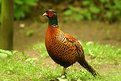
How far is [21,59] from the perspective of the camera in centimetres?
861

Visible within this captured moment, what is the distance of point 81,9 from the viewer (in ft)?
52.0

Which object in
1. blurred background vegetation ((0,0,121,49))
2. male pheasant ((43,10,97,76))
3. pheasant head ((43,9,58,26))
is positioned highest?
pheasant head ((43,9,58,26))

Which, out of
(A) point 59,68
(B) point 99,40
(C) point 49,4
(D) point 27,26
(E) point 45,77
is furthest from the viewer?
(C) point 49,4

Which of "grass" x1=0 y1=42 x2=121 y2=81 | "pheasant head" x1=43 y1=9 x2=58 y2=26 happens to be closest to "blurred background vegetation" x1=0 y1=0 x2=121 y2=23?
"grass" x1=0 y1=42 x2=121 y2=81

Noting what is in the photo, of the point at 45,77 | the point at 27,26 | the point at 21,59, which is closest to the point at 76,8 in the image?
the point at 27,26

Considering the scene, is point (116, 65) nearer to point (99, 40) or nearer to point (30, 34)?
point (99, 40)

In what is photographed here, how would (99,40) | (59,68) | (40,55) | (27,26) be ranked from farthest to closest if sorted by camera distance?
(27,26) < (99,40) < (40,55) < (59,68)

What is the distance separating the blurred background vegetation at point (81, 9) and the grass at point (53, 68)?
5308 mm

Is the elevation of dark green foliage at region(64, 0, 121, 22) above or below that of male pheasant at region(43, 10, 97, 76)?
below

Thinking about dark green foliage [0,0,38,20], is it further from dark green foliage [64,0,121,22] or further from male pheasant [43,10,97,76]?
male pheasant [43,10,97,76]

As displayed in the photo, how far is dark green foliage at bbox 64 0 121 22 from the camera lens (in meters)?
15.3

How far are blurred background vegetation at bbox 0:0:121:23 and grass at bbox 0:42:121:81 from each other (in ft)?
17.4

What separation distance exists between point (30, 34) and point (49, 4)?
2.69m

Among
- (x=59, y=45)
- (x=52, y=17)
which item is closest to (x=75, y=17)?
(x=52, y=17)
